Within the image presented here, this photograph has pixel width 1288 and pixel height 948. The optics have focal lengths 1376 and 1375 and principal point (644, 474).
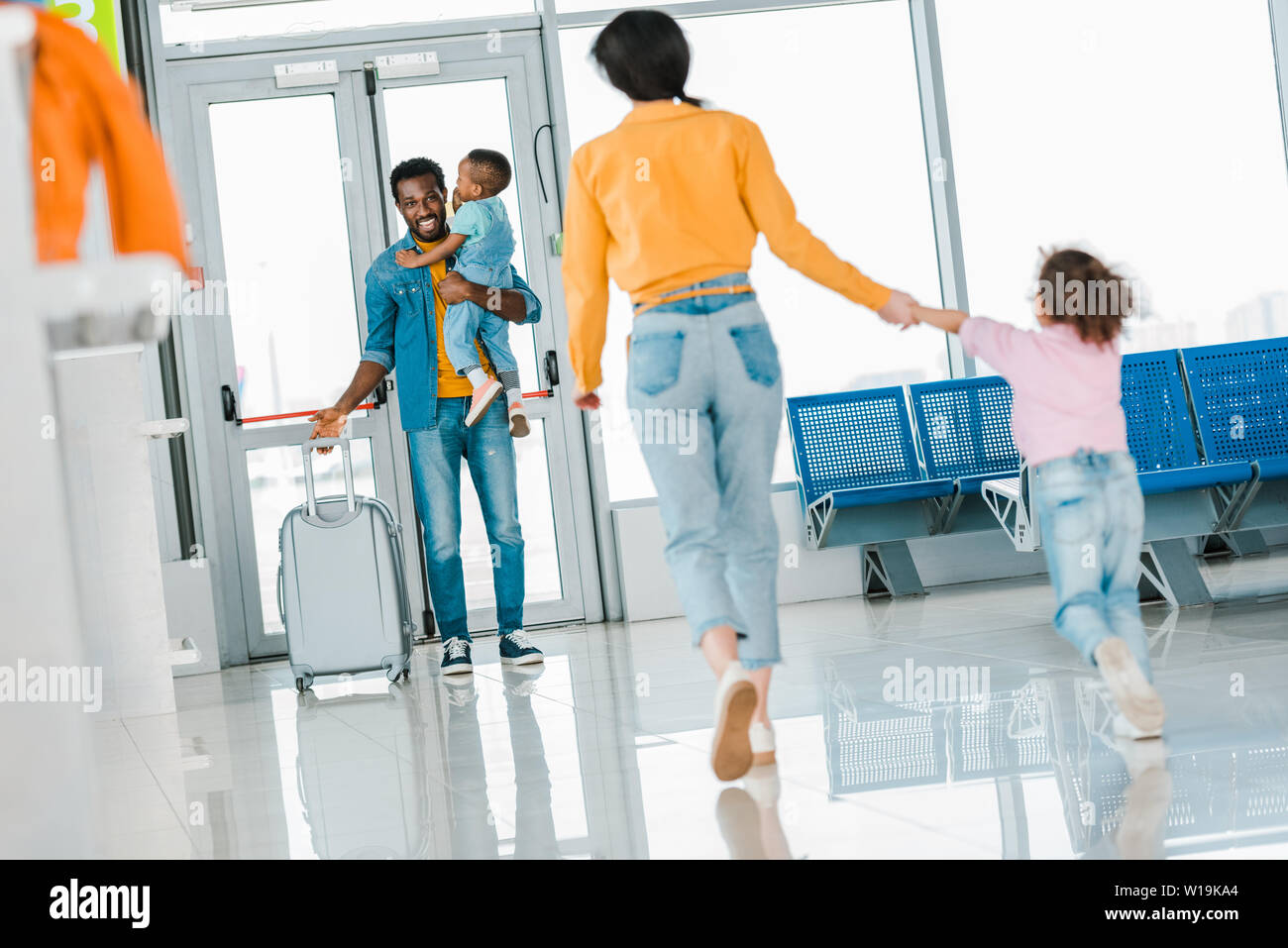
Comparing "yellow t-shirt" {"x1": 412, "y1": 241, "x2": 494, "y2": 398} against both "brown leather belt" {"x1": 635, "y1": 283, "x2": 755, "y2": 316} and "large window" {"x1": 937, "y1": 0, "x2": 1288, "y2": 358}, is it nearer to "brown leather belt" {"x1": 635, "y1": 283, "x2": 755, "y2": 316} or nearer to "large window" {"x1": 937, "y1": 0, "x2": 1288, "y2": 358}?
"brown leather belt" {"x1": 635, "y1": 283, "x2": 755, "y2": 316}

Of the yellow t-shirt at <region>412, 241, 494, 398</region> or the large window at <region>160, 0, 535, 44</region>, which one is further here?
the large window at <region>160, 0, 535, 44</region>

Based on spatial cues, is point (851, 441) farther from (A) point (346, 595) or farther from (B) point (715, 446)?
(B) point (715, 446)

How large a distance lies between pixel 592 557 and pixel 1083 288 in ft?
16.2

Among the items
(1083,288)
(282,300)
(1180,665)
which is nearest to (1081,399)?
(1083,288)

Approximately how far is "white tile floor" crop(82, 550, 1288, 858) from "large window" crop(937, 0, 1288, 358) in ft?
11.7

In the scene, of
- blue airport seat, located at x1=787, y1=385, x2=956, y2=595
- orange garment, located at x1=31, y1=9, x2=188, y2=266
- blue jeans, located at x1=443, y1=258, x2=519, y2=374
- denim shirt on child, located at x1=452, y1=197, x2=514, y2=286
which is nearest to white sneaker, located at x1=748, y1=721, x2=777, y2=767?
orange garment, located at x1=31, y1=9, x2=188, y2=266

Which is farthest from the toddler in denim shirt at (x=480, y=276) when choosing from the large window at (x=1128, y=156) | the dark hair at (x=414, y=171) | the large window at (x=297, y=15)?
the large window at (x=1128, y=156)

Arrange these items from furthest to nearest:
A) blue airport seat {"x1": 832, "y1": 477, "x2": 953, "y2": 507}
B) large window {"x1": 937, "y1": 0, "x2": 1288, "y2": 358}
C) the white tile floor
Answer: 1. large window {"x1": 937, "y1": 0, "x2": 1288, "y2": 358}
2. blue airport seat {"x1": 832, "y1": 477, "x2": 953, "y2": 507}
3. the white tile floor

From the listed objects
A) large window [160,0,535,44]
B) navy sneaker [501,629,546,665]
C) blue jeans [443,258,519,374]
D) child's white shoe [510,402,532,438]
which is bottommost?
navy sneaker [501,629,546,665]

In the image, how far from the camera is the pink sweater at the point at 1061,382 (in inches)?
105

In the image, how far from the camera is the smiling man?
4.96 meters

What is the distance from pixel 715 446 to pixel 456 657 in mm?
2584

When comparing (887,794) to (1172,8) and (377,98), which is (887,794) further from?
(1172,8)

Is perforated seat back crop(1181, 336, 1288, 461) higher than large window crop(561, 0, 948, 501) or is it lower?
lower
